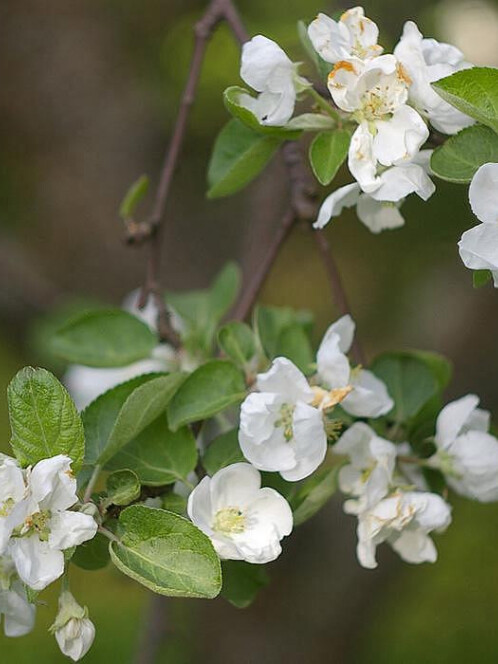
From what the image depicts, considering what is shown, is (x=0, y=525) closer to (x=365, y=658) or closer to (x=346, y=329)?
(x=346, y=329)

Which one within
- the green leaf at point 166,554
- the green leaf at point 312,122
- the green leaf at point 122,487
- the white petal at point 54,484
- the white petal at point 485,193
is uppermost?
the green leaf at point 312,122

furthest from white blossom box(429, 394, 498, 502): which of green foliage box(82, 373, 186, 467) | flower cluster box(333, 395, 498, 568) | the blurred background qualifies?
the blurred background

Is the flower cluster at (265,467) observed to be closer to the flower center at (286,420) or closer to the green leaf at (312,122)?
the flower center at (286,420)

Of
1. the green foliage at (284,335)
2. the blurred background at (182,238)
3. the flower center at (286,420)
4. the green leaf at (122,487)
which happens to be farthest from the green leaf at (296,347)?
the blurred background at (182,238)

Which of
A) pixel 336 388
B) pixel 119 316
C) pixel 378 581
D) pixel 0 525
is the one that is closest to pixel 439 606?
pixel 378 581

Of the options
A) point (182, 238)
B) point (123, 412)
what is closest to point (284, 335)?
point (123, 412)

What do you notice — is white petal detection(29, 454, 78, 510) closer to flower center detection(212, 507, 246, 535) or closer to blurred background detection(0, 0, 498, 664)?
flower center detection(212, 507, 246, 535)

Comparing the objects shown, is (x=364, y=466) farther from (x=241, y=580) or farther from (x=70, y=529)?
(x=70, y=529)
